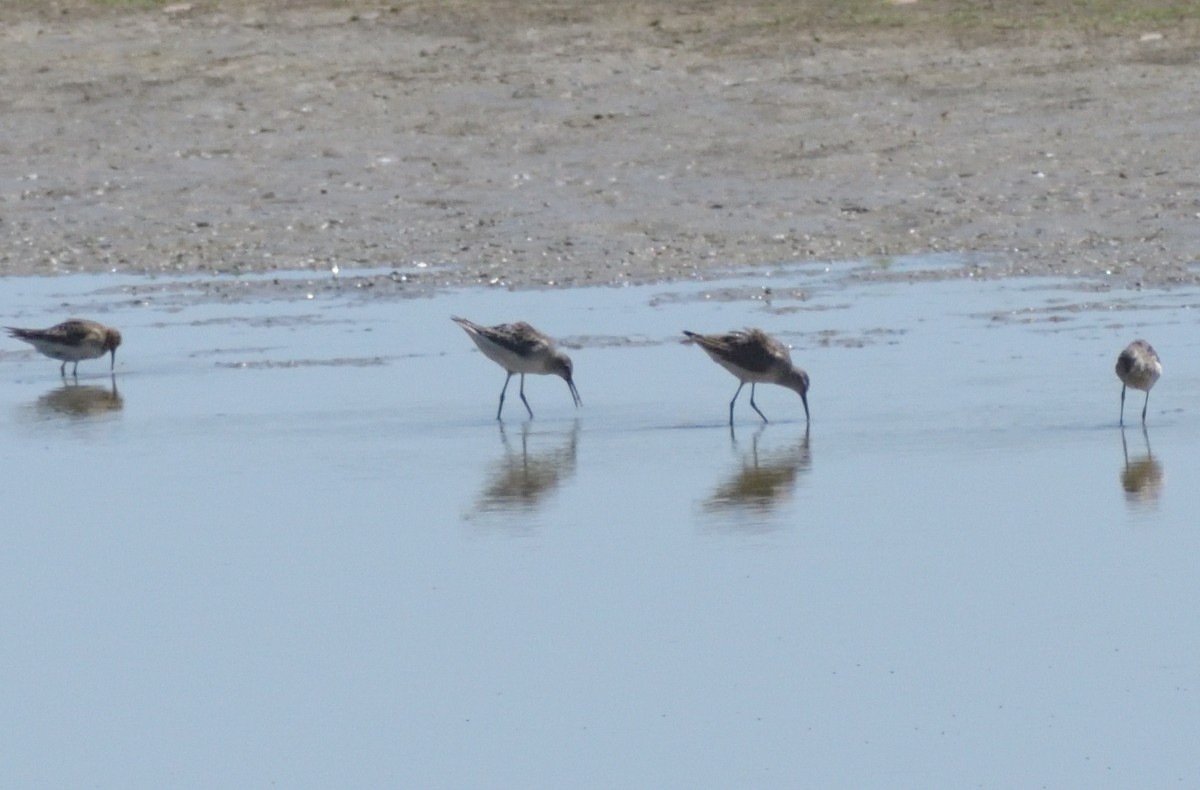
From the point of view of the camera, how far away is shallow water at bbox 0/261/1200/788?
691 cm

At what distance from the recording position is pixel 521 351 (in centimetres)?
1262

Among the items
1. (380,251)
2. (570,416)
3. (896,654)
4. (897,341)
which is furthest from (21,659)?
(380,251)

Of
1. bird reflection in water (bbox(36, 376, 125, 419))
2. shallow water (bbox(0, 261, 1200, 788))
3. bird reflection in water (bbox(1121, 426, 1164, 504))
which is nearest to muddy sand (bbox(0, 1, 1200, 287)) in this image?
shallow water (bbox(0, 261, 1200, 788))

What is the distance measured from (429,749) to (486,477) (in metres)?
3.85

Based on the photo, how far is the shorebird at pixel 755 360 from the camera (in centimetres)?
1212

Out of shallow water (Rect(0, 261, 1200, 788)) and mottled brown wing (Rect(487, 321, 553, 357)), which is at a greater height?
mottled brown wing (Rect(487, 321, 553, 357))

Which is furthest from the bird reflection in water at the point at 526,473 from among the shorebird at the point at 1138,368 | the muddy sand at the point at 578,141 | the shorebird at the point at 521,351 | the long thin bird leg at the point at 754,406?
the muddy sand at the point at 578,141

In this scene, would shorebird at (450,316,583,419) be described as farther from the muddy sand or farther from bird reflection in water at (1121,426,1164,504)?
the muddy sand

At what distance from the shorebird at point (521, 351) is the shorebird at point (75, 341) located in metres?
2.19

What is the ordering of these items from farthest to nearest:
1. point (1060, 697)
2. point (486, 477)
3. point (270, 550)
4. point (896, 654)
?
point (486, 477) → point (270, 550) → point (896, 654) → point (1060, 697)

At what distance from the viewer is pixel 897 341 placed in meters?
13.6

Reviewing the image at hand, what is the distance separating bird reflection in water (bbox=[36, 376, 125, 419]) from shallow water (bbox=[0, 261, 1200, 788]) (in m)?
0.05

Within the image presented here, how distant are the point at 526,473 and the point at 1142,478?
2425 millimetres

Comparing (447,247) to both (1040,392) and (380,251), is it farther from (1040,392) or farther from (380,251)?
(1040,392)
